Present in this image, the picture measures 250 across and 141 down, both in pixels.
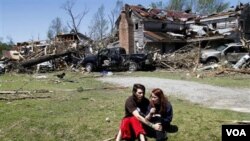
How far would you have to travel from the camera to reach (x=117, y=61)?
29.7m

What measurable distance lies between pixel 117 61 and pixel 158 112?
71.0 ft

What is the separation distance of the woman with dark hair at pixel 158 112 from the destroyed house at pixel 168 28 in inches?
1323

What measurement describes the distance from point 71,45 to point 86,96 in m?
21.9

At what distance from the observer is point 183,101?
1311cm

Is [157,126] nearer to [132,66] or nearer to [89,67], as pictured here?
[132,66]

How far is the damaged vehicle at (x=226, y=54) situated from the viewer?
28656mm

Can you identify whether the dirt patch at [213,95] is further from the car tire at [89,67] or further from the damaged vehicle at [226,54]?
the car tire at [89,67]

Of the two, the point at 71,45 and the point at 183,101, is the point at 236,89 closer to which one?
the point at 183,101

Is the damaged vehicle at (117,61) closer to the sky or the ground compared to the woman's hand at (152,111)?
closer to the sky

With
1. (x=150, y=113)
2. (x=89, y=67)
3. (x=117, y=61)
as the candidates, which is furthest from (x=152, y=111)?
(x=89, y=67)

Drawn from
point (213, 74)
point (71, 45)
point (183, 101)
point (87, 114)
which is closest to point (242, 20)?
point (71, 45)

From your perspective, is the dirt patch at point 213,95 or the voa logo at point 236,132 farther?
the dirt patch at point 213,95

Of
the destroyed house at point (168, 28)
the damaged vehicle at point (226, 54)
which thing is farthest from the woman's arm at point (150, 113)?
the destroyed house at point (168, 28)

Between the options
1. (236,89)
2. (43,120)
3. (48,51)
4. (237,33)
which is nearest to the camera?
(43,120)
